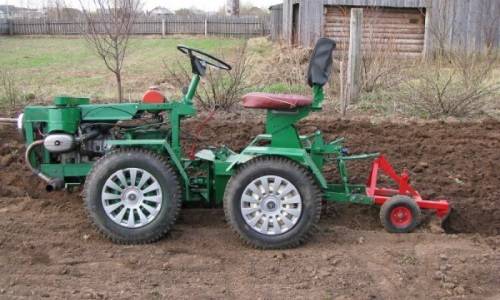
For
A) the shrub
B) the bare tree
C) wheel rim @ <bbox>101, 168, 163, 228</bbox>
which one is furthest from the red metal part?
the bare tree

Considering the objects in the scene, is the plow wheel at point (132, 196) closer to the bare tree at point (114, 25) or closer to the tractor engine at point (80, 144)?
the tractor engine at point (80, 144)

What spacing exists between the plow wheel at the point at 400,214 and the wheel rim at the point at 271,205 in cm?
86

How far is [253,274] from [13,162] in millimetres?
4061

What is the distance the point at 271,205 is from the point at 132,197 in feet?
3.67

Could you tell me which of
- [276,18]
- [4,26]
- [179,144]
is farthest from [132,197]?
[4,26]

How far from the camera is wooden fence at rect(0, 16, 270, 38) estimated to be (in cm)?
4162

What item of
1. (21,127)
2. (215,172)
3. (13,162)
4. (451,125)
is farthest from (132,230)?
(451,125)

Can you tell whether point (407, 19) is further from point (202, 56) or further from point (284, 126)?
point (284, 126)

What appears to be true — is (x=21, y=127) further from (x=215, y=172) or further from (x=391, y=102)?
(x=391, y=102)

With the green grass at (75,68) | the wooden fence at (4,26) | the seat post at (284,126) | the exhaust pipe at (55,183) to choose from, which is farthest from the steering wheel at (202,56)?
the wooden fence at (4,26)

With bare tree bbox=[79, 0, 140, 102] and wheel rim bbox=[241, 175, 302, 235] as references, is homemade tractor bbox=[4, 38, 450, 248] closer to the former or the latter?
wheel rim bbox=[241, 175, 302, 235]

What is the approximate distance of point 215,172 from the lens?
539 centimetres

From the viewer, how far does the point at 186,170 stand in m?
5.65

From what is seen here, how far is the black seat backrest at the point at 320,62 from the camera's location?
530 cm
